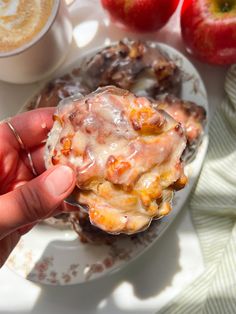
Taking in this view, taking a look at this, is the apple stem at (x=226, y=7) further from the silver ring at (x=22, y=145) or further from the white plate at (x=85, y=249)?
the silver ring at (x=22, y=145)

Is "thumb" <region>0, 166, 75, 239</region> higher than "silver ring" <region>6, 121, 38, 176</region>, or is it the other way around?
"thumb" <region>0, 166, 75, 239</region>

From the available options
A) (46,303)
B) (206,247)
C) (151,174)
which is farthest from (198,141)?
(46,303)

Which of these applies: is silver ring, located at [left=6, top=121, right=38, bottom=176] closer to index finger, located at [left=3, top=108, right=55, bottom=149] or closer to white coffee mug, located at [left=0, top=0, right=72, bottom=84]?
index finger, located at [left=3, top=108, right=55, bottom=149]

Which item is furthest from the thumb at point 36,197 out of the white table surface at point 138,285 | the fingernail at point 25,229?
the white table surface at point 138,285

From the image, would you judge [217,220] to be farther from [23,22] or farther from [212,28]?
[23,22]

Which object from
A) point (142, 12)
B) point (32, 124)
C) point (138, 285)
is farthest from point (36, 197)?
point (142, 12)

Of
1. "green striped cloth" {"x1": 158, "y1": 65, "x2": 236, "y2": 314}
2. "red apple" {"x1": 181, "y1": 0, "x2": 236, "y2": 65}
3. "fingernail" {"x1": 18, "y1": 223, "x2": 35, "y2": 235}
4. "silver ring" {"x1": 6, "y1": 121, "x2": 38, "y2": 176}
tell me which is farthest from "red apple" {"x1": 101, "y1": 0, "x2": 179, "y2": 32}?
"fingernail" {"x1": 18, "y1": 223, "x2": 35, "y2": 235}

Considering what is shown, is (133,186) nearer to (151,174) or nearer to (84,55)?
(151,174)
